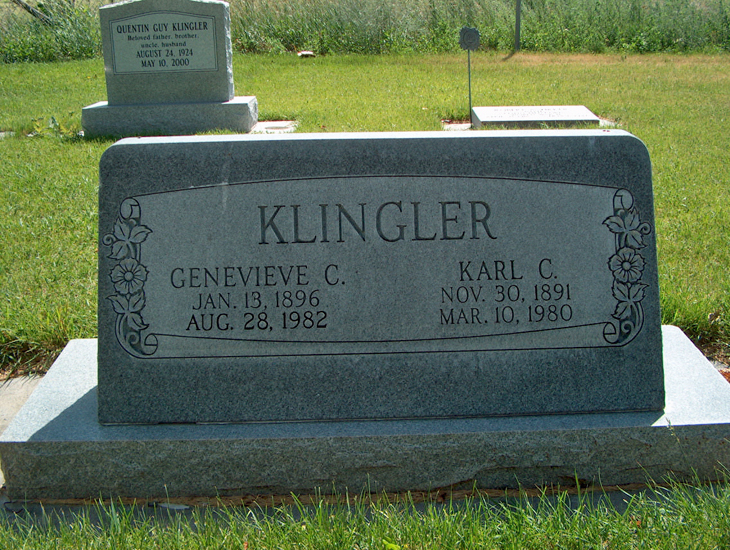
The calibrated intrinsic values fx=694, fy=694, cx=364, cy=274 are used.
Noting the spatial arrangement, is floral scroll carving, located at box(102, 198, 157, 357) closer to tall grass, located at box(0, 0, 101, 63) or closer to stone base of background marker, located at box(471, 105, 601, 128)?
stone base of background marker, located at box(471, 105, 601, 128)

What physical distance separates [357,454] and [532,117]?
6.51 meters

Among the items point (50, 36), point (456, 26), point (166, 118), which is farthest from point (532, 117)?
point (50, 36)

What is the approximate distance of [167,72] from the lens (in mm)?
8906

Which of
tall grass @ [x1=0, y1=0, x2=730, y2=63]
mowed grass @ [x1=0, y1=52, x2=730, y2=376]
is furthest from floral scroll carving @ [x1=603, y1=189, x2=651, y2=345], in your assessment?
tall grass @ [x1=0, y1=0, x2=730, y2=63]

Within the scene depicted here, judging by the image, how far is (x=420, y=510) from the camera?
7.38 ft

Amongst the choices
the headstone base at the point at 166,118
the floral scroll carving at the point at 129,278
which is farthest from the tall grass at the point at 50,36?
the floral scroll carving at the point at 129,278

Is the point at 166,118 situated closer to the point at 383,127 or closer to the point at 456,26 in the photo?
the point at 383,127

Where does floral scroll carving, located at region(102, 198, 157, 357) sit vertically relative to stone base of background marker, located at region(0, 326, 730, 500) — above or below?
above

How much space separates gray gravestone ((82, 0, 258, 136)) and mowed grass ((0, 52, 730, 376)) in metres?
0.68

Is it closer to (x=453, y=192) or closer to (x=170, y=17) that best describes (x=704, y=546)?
Result: (x=453, y=192)

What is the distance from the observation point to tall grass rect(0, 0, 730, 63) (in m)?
15.6

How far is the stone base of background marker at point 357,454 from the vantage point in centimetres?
228

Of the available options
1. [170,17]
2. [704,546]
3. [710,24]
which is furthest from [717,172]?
[710,24]

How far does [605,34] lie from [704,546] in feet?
57.6
